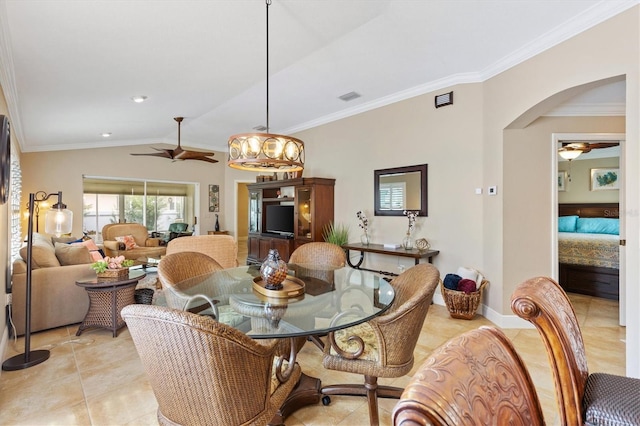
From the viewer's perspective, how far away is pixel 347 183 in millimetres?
5406

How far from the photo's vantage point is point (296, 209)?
565 cm

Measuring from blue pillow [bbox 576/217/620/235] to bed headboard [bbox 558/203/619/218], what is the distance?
325 millimetres

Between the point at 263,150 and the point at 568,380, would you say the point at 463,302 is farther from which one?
the point at 263,150

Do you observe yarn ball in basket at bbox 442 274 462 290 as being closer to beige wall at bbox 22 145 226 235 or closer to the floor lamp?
the floor lamp

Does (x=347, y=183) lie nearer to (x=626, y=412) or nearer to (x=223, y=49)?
(x=223, y=49)

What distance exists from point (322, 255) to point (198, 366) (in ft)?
7.10

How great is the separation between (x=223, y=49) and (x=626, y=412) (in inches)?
134

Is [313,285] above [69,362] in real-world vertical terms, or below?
above

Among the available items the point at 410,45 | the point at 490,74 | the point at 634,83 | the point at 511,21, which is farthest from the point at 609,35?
the point at 410,45

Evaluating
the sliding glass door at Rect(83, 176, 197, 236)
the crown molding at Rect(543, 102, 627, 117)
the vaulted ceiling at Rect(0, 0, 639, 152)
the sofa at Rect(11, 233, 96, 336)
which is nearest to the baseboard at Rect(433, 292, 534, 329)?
the crown molding at Rect(543, 102, 627, 117)

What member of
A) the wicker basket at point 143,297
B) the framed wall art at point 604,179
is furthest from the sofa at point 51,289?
the framed wall art at point 604,179

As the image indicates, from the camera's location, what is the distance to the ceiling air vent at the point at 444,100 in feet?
13.1

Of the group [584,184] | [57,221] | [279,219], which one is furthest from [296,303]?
[584,184]

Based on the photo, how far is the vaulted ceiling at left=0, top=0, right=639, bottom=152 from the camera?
225 centimetres
